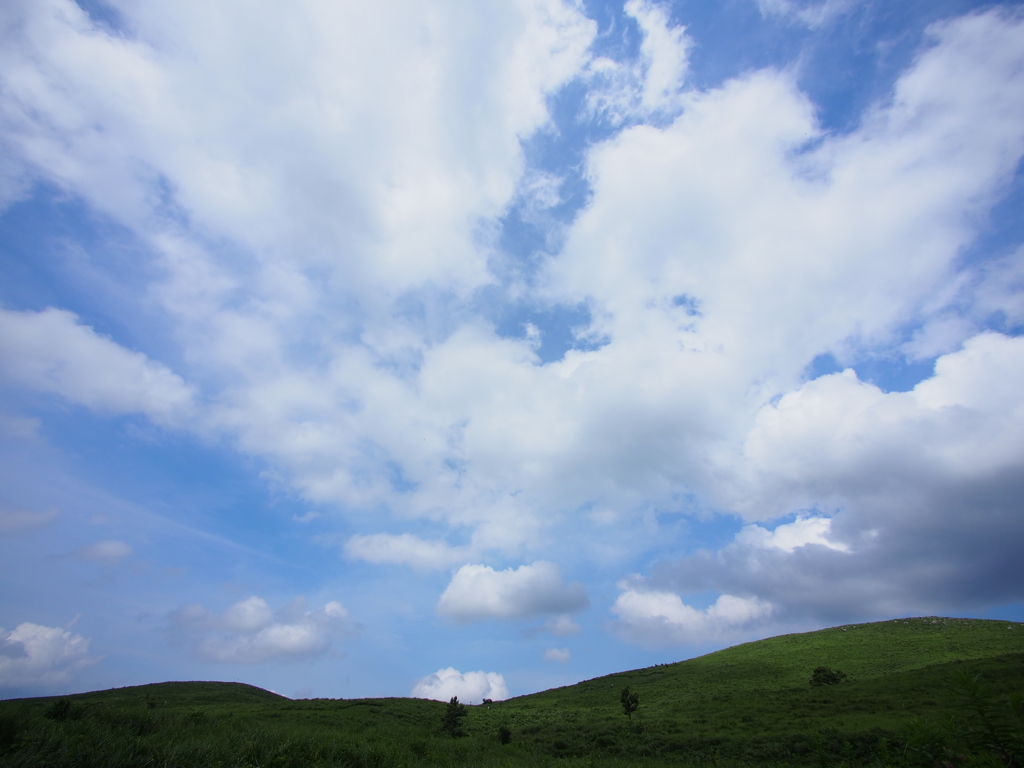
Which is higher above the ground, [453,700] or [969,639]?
[969,639]

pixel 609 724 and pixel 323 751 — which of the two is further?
pixel 609 724

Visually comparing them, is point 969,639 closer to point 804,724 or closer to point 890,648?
point 890,648

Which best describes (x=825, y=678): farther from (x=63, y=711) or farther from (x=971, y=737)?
(x=63, y=711)

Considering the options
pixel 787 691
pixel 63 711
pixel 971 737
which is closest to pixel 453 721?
pixel 63 711

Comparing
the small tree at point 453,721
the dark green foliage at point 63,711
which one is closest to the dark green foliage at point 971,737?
the dark green foliage at point 63,711

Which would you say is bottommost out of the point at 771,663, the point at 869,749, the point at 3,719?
the point at 869,749

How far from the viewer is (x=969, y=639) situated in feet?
270

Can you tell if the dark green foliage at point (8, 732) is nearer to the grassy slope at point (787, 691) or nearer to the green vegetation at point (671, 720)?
the green vegetation at point (671, 720)

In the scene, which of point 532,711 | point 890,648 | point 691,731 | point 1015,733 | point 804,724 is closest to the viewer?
point 1015,733

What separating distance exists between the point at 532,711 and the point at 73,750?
69329mm

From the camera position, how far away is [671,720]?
47625mm

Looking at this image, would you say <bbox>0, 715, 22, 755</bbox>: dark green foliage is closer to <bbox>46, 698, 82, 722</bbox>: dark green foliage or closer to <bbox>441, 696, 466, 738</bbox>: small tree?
<bbox>46, 698, 82, 722</bbox>: dark green foliage

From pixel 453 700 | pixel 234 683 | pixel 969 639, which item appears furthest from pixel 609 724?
pixel 234 683

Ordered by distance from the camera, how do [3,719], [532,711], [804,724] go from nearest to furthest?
[3,719] → [804,724] → [532,711]
